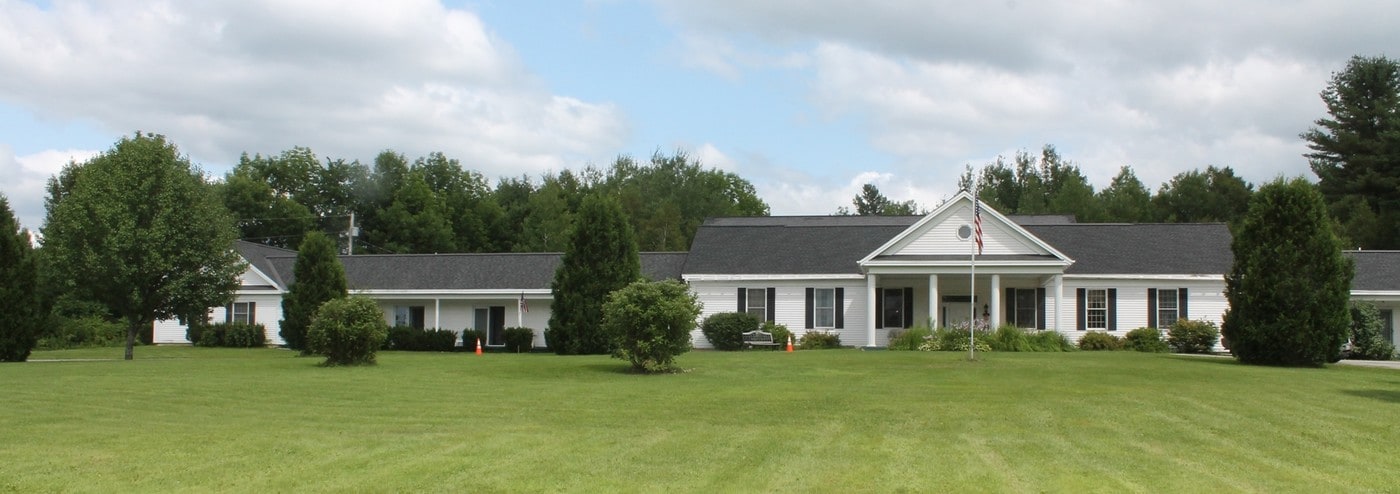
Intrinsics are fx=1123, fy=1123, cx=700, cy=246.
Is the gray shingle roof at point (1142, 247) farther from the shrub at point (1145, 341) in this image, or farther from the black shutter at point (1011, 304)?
the shrub at point (1145, 341)

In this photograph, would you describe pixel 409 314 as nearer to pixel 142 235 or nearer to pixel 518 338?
pixel 518 338

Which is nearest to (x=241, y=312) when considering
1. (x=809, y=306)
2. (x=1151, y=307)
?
(x=809, y=306)

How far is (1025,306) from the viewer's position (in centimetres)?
3753

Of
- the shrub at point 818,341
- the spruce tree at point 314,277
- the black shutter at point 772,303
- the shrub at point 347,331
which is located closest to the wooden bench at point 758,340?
the shrub at point 818,341

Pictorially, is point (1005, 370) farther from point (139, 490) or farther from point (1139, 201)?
point (1139, 201)

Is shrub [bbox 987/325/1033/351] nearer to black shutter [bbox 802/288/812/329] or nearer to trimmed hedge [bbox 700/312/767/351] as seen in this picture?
trimmed hedge [bbox 700/312/767/351]

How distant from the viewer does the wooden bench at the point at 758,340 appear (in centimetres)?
3584

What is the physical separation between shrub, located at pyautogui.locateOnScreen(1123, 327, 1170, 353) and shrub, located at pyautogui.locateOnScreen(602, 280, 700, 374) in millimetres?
18399

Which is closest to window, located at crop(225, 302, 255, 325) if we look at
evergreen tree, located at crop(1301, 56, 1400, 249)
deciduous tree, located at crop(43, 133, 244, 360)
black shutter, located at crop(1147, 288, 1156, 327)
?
deciduous tree, located at crop(43, 133, 244, 360)

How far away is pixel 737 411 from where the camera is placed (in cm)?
1540

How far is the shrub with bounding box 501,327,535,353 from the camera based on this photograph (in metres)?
37.8

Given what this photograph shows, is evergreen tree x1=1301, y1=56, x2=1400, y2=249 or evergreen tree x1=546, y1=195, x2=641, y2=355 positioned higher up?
evergreen tree x1=1301, y1=56, x2=1400, y2=249

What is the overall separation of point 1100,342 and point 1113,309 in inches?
82.7

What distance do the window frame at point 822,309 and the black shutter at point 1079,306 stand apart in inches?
309
